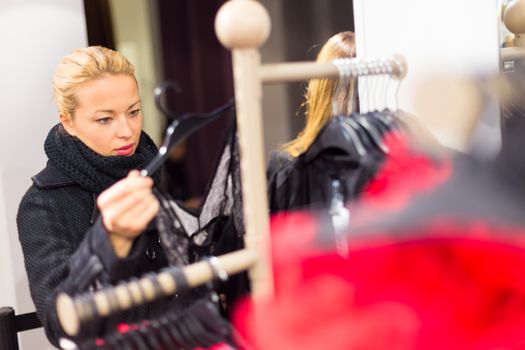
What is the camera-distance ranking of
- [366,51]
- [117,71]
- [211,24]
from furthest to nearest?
[211,24], [366,51], [117,71]

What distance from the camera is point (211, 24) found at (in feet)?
10.6

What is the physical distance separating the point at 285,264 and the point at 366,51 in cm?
69

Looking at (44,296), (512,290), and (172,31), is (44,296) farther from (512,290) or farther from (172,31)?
(172,31)

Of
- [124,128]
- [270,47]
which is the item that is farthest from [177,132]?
[270,47]

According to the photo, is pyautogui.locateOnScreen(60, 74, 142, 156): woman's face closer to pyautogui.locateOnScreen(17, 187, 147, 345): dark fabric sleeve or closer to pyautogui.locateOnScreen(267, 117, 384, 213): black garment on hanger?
pyautogui.locateOnScreen(17, 187, 147, 345): dark fabric sleeve

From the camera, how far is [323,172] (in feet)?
2.52

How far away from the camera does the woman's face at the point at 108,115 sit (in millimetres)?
921

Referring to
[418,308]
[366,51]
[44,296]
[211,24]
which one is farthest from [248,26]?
[211,24]

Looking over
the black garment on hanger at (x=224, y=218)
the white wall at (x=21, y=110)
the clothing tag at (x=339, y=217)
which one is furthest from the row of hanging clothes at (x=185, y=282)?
the white wall at (x=21, y=110)

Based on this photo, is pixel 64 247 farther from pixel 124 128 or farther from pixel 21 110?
pixel 21 110

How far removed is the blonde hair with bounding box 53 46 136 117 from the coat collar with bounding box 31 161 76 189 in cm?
11

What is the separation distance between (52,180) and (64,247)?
159 millimetres

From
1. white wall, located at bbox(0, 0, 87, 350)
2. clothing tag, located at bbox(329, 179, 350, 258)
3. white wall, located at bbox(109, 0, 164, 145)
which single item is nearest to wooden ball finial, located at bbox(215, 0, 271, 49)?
clothing tag, located at bbox(329, 179, 350, 258)

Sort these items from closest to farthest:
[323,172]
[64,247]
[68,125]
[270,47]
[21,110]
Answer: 1. [323,172]
2. [64,247]
3. [68,125]
4. [21,110]
5. [270,47]
